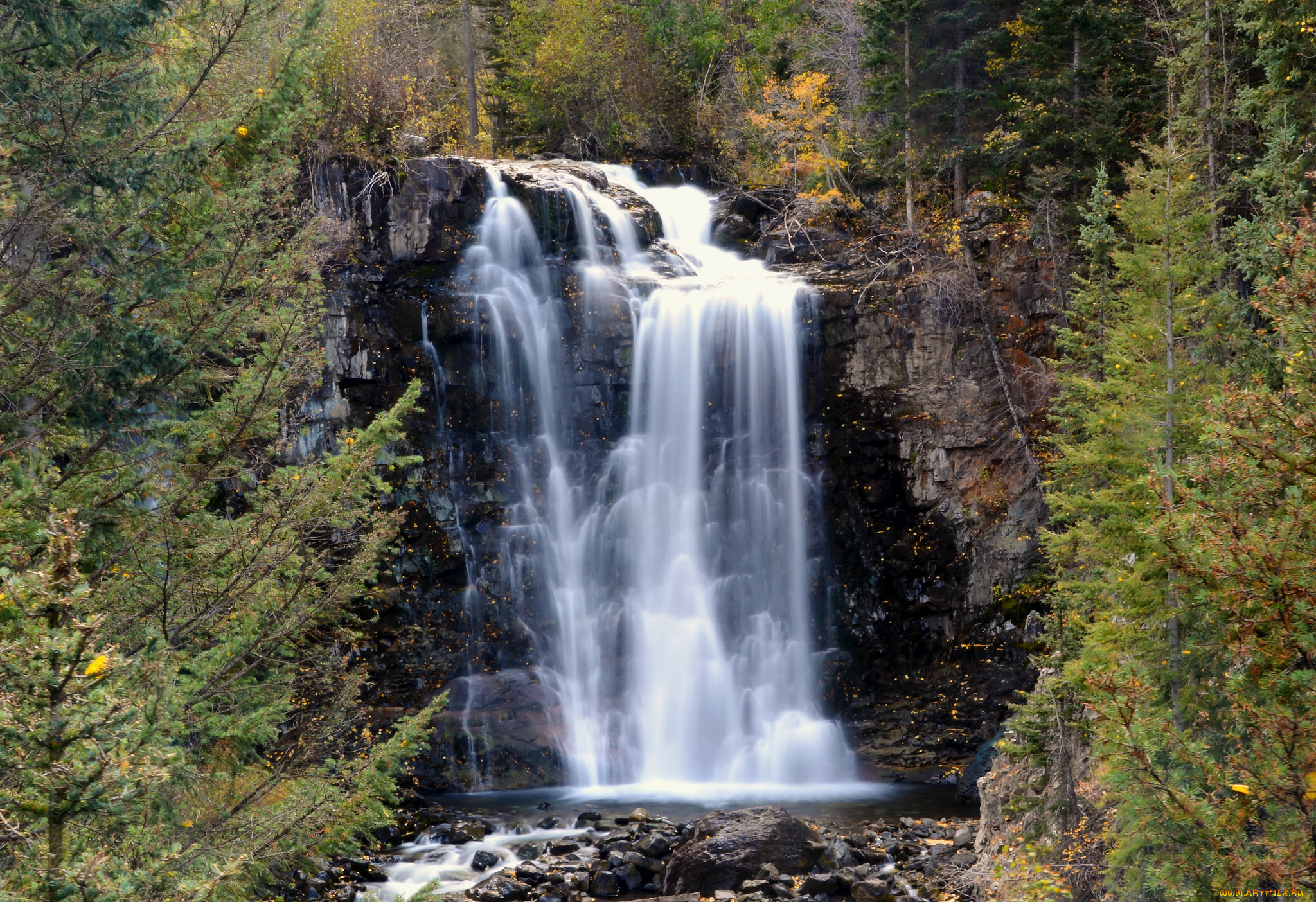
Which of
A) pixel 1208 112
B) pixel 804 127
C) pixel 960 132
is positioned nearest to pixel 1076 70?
pixel 960 132

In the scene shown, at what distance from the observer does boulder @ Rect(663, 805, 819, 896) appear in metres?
10.9

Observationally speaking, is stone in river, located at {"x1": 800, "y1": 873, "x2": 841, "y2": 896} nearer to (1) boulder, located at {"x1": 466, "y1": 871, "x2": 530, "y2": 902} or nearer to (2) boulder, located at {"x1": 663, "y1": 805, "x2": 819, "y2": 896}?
(2) boulder, located at {"x1": 663, "y1": 805, "x2": 819, "y2": 896}

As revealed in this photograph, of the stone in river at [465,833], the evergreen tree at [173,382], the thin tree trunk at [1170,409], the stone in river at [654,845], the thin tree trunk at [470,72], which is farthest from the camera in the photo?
the thin tree trunk at [470,72]

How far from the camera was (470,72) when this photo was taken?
87.0ft

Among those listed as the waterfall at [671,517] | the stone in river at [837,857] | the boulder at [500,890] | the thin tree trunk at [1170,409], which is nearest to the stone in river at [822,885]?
the stone in river at [837,857]

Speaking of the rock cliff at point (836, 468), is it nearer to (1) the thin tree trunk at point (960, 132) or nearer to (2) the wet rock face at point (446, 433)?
(2) the wet rock face at point (446, 433)

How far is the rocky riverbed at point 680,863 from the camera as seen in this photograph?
35.2 ft

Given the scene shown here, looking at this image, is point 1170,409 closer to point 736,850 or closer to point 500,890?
point 736,850

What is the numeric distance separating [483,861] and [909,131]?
52.0 feet

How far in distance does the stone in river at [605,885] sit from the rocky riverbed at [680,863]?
1 centimetres

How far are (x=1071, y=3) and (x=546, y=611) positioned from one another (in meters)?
15.0

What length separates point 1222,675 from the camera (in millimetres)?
6676

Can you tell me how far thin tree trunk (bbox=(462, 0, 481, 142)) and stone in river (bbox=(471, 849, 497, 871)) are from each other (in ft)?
64.2

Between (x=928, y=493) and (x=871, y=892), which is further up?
(x=928, y=493)
